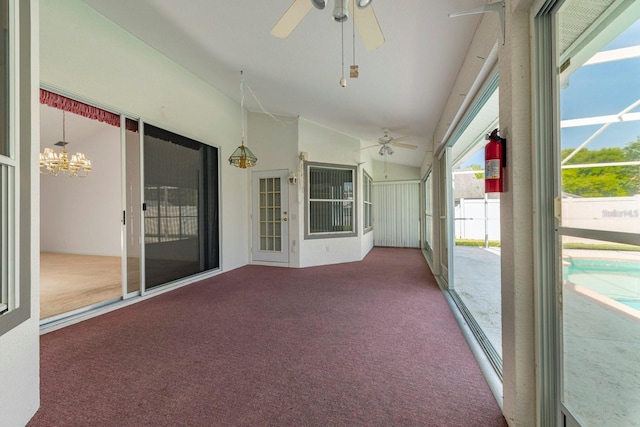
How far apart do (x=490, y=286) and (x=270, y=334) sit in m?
3.32

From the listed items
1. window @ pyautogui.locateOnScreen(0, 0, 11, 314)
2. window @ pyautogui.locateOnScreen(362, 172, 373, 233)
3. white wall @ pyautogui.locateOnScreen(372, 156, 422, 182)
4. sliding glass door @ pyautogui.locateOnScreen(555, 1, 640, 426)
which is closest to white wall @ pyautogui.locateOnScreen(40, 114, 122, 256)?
window @ pyautogui.locateOnScreen(362, 172, 373, 233)

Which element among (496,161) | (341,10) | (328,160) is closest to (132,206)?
(341,10)

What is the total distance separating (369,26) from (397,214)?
6.99m

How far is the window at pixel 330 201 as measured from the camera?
5402 millimetres

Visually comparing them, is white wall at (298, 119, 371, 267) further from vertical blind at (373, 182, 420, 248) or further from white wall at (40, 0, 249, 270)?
vertical blind at (373, 182, 420, 248)

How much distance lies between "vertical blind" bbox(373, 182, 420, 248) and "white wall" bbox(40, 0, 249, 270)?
4.64 metres

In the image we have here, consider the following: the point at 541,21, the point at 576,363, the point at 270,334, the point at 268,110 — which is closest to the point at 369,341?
the point at 270,334

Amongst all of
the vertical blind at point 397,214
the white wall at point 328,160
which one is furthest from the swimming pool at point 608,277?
the vertical blind at point 397,214

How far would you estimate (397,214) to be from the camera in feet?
27.0

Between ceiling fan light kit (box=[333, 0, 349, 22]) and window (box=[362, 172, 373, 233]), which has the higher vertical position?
ceiling fan light kit (box=[333, 0, 349, 22])

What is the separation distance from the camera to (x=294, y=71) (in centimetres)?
332

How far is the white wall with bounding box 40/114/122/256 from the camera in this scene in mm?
6930

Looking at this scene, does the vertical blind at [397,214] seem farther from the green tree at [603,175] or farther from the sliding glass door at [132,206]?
the green tree at [603,175]

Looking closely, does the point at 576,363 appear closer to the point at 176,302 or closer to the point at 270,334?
the point at 270,334
